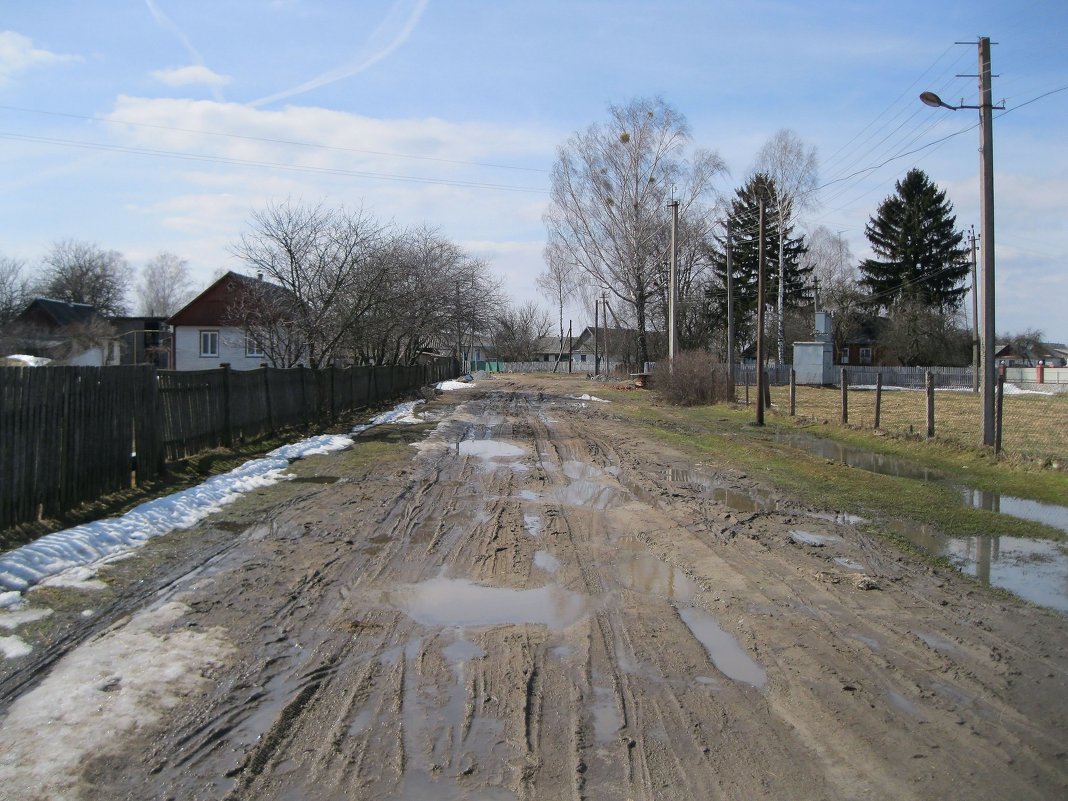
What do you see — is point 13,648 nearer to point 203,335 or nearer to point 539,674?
point 539,674

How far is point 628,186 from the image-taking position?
46094mm

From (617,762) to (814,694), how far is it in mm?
1409

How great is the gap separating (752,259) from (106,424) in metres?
51.2

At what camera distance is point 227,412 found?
47.5 ft

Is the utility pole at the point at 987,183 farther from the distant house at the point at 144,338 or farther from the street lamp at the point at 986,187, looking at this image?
the distant house at the point at 144,338

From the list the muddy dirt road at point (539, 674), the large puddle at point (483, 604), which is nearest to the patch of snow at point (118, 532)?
the muddy dirt road at point (539, 674)

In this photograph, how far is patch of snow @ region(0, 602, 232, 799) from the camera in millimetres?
3547

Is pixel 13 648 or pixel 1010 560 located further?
pixel 1010 560

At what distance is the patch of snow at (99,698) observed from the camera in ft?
11.6

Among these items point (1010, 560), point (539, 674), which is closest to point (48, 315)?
point (539, 674)

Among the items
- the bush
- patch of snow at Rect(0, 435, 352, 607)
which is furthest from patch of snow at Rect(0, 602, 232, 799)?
the bush

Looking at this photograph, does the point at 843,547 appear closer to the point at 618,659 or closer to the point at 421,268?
the point at 618,659

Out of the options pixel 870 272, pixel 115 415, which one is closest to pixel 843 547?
pixel 115 415

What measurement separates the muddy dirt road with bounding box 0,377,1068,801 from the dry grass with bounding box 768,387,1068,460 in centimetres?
986
